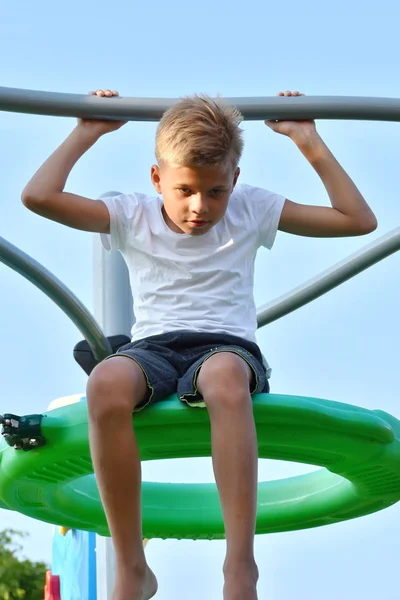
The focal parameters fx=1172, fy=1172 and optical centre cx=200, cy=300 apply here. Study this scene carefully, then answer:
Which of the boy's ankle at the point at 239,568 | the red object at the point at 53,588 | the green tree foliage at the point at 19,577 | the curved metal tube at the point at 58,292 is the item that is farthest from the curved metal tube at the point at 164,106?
the green tree foliage at the point at 19,577

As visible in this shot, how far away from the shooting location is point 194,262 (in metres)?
3.72

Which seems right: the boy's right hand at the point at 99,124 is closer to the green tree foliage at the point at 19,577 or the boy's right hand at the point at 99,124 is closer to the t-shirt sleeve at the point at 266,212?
the t-shirt sleeve at the point at 266,212

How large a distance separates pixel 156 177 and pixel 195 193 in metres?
0.23

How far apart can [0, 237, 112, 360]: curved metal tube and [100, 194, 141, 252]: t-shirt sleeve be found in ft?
1.97

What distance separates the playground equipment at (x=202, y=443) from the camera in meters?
3.70

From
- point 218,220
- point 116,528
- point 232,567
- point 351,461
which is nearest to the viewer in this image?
point 232,567

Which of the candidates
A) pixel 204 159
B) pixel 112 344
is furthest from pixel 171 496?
pixel 204 159

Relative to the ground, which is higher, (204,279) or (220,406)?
(204,279)

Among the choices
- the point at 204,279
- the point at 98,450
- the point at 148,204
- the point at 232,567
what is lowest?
the point at 232,567

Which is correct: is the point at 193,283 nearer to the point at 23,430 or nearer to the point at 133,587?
the point at 23,430

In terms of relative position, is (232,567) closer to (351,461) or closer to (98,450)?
(98,450)

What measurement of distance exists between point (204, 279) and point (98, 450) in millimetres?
691

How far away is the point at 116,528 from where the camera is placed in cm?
338

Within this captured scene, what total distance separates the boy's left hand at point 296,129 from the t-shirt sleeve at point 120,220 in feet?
1.81
